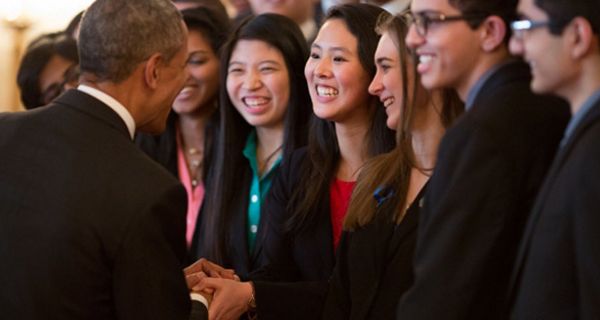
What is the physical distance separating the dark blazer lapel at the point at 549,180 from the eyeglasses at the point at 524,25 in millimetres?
203

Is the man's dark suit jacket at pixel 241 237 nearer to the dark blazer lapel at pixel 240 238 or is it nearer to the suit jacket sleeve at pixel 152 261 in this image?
the dark blazer lapel at pixel 240 238

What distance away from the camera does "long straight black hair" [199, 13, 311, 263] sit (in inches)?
158

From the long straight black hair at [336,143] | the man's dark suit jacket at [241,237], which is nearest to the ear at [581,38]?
the long straight black hair at [336,143]

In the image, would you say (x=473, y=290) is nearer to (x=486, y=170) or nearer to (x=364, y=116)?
(x=486, y=170)

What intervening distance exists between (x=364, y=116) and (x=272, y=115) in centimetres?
55

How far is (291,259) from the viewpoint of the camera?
3.64m

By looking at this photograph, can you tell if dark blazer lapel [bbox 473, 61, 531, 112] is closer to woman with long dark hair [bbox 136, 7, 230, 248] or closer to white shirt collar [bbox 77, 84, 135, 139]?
white shirt collar [bbox 77, 84, 135, 139]

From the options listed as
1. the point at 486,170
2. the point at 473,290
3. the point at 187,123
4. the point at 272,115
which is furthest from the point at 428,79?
the point at 187,123

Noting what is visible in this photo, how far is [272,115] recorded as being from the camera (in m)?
4.05

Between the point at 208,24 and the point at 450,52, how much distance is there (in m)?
2.31

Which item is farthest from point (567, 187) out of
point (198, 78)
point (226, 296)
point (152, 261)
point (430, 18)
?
point (198, 78)

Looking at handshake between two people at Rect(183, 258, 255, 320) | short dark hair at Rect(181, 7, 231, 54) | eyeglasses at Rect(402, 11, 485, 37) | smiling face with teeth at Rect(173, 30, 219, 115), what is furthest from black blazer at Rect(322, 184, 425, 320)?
short dark hair at Rect(181, 7, 231, 54)

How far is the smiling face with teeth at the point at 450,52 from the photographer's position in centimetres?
236

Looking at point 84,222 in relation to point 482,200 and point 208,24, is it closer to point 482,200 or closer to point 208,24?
point 482,200
